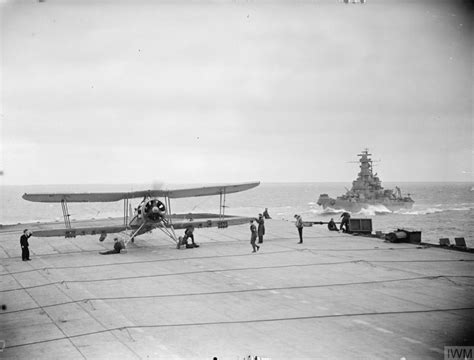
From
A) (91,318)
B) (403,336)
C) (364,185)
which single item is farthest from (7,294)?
(364,185)

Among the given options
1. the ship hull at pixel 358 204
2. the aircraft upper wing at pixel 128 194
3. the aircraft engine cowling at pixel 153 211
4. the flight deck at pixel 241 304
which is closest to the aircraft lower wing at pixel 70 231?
the flight deck at pixel 241 304

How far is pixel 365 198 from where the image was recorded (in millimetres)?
90312

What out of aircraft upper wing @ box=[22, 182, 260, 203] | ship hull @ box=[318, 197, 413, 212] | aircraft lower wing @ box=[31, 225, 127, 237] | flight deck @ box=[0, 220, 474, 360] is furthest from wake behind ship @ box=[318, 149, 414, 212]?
aircraft lower wing @ box=[31, 225, 127, 237]

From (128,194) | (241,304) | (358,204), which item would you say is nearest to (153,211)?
(128,194)

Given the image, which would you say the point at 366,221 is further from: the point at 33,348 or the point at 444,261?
the point at 33,348

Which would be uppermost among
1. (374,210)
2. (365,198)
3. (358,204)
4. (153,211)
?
(153,211)

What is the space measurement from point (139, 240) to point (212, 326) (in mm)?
16602

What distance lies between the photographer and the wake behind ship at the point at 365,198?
3561 inches

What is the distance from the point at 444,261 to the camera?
52.0 feet

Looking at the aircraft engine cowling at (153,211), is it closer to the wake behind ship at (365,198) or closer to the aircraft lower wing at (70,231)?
the aircraft lower wing at (70,231)

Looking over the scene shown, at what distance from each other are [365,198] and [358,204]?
1907 mm

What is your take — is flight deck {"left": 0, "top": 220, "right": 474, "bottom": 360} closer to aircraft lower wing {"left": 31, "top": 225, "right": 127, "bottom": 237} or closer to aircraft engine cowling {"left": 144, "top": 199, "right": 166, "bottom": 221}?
aircraft lower wing {"left": 31, "top": 225, "right": 127, "bottom": 237}

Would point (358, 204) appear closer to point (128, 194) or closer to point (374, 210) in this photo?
point (374, 210)

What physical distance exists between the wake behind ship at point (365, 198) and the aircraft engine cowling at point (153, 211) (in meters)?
73.8
